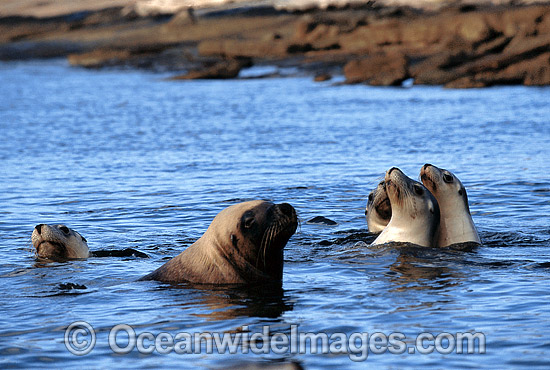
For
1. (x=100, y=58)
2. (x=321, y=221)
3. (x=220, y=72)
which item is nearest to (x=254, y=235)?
(x=321, y=221)

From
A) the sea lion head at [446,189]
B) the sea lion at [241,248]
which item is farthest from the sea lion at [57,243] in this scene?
the sea lion head at [446,189]

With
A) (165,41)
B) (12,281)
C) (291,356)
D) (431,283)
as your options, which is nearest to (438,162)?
(431,283)

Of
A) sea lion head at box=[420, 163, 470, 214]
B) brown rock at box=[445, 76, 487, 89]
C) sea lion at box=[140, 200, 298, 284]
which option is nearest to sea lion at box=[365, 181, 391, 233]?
sea lion head at box=[420, 163, 470, 214]

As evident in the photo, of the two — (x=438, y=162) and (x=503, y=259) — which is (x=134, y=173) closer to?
(x=438, y=162)

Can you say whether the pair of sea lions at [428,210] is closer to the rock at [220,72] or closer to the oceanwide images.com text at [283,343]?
the oceanwide images.com text at [283,343]

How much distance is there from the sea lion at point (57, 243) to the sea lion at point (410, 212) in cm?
340

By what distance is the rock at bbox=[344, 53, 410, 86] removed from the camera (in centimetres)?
3697

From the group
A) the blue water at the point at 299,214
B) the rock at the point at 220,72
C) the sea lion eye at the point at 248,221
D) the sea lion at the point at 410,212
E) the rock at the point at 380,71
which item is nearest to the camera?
the blue water at the point at 299,214

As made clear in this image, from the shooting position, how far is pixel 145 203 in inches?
566

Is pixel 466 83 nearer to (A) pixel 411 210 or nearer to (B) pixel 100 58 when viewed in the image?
(A) pixel 411 210

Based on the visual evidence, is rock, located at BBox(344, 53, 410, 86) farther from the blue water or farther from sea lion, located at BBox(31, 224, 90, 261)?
sea lion, located at BBox(31, 224, 90, 261)

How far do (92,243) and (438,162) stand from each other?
27.4ft

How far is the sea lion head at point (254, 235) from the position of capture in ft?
26.7

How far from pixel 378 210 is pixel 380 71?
2803cm
